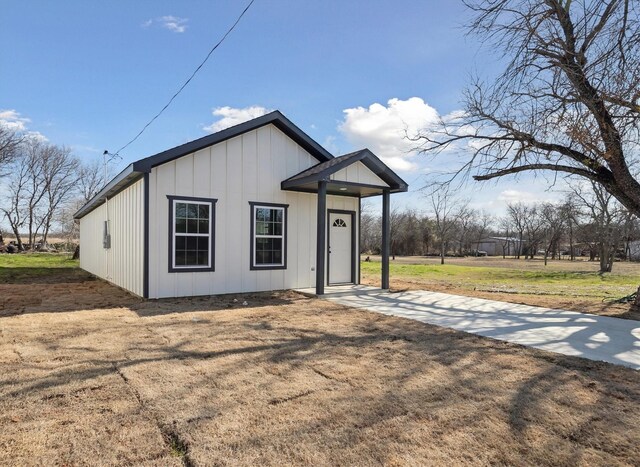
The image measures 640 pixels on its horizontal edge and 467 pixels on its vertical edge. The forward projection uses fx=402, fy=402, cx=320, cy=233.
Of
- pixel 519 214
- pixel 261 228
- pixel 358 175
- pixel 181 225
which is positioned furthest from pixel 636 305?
pixel 519 214

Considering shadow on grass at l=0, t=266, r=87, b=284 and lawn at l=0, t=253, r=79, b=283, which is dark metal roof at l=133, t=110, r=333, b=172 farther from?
lawn at l=0, t=253, r=79, b=283

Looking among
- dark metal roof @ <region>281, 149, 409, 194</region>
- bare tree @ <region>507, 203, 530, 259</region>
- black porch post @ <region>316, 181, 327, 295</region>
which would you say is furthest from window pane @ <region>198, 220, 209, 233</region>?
bare tree @ <region>507, 203, 530, 259</region>

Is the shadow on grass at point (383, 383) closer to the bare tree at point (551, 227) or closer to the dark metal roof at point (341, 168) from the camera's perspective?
the dark metal roof at point (341, 168)

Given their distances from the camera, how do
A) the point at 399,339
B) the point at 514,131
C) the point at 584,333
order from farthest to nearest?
the point at 514,131
the point at 584,333
the point at 399,339

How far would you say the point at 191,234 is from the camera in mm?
8734

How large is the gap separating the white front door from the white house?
0.09ft

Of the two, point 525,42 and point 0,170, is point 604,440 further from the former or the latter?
point 0,170

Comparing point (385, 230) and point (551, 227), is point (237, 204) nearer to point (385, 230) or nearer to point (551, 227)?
point (385, 230)

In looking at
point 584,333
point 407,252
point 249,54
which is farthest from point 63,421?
point 407,252

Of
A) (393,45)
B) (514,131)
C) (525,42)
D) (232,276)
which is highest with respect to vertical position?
(393,45)

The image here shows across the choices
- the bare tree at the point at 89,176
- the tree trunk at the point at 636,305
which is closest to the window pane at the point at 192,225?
the tree trunk at the point at 636,305

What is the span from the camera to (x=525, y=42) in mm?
7418

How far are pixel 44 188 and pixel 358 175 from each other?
1628 inches

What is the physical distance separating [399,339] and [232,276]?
5.00m
